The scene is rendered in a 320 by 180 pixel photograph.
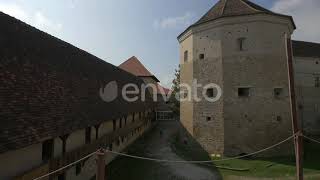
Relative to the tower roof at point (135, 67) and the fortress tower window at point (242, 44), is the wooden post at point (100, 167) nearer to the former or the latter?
the fortress tower window at point (242, 44)

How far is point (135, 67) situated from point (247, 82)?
2745cm

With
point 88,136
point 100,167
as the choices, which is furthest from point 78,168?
point 100,167

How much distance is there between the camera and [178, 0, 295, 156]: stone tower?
2020cm

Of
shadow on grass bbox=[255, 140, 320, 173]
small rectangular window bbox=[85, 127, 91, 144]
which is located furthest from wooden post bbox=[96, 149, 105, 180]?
shadow on grass bbox=[255, 140, 320, 173]

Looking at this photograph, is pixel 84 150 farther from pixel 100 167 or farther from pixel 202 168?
pixel 202 168

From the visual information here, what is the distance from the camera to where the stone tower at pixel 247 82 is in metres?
20.2

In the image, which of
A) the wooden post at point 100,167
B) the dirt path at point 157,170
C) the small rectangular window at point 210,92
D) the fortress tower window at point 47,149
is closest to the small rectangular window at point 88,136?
the dirt path at point 157,170

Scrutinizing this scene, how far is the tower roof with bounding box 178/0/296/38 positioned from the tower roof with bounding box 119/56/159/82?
22.0m

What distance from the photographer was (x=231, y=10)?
21547 mm

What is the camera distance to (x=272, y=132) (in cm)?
2016

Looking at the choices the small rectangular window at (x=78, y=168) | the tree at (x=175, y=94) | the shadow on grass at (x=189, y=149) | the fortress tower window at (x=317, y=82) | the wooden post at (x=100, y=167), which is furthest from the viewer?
→ the tree at (x=175, y=94)

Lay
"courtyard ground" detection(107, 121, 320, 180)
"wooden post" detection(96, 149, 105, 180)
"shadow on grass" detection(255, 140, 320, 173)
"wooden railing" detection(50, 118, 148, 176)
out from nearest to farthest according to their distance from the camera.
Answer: "wooden post" detection(96, 149, 105, 180) → "wooden railing" detection(50, 118, 148, 176) → "courtyard ground" detection(107, 121, 320, 180) → "shadow on grass" detection(255, 140, 320, 173)

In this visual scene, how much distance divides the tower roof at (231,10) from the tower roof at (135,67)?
22.0 meters

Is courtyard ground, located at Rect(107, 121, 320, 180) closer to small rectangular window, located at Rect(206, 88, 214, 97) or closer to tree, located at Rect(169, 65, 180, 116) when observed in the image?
small rectangular window, located at Rect(206, 88, 214, 97)
